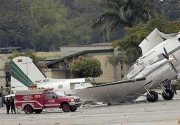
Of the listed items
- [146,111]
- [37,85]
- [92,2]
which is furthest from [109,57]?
[92,2]

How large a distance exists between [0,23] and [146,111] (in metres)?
80.2

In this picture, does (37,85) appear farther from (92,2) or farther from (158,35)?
(92,2)

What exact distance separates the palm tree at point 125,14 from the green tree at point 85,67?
446 cm

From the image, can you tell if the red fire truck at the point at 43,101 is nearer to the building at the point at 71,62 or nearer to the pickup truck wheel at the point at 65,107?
the pickup truck wheel at the point at 65,107

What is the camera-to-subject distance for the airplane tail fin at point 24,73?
49469 mm

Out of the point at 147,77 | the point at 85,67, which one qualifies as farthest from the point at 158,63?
the point at 85,67

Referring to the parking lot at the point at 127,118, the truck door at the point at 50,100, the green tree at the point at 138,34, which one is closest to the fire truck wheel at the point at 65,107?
the truck door at the point at 50,100

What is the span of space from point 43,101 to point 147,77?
7.05 meters

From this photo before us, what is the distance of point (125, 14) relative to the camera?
215ft

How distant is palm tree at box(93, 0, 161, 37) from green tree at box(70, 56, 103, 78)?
446 cm

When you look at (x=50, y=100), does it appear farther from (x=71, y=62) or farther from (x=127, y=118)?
(x=71, y=62)

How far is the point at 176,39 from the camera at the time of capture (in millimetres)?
46719

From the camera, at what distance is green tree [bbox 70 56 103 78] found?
70125 mm

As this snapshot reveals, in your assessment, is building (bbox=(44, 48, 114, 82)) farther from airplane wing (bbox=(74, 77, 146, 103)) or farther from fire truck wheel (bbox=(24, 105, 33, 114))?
fire truck wheel (bbox=(24, 105, 33, 114))
